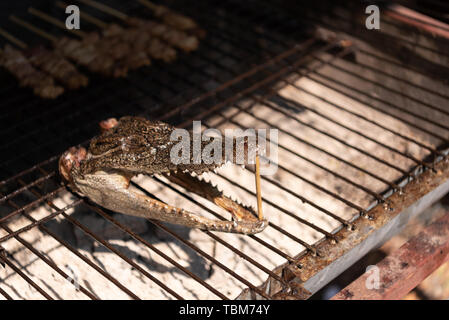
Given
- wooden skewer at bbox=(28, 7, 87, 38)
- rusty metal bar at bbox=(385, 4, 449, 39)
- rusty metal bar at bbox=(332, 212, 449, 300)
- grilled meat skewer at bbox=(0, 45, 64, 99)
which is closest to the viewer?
rusty metal bar at bbox=(332, 212, 449, 300)

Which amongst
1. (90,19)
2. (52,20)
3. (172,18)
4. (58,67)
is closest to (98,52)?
(58,67)

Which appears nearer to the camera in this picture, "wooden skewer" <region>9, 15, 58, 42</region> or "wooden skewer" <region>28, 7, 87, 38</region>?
"wooden skewer" <region>9, 15, 58, 42</region>

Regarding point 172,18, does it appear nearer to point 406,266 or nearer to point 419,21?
point 419,21

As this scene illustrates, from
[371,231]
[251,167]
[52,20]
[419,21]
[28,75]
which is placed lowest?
[251,167]

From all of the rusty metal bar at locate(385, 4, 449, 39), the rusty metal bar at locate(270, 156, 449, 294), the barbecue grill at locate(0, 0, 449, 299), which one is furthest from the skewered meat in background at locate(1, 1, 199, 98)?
the rusty metal bar at locate(270, 156, 449, 294)

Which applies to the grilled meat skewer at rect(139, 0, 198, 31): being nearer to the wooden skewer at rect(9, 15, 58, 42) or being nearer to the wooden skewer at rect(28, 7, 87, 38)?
the wooden skewer at rect(28, 7, 87, 38)

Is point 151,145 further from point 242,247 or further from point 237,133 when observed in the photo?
point 237,133
